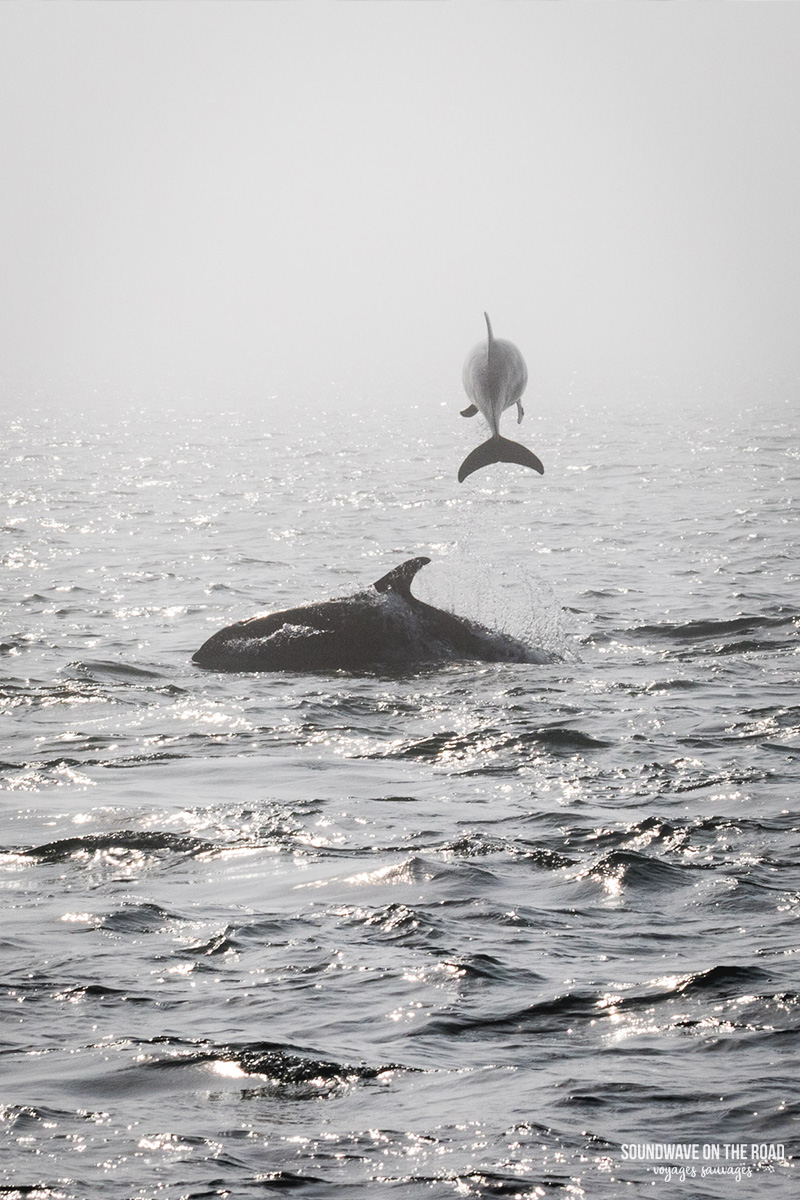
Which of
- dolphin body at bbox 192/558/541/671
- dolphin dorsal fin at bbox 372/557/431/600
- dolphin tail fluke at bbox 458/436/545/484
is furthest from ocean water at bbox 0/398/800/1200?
dolphin tail fluke at bbox 458/436/545/484

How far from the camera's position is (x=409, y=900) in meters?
8.98

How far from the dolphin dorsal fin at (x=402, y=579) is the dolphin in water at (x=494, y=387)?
1.75 meters

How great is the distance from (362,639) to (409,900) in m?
7.39

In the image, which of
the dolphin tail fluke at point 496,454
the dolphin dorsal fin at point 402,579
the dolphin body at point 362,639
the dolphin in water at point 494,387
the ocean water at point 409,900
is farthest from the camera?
the dolphin dorsal fin at point 402,579

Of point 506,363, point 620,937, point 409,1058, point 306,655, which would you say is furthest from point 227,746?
point 409,1058

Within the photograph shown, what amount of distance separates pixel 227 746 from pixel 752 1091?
7456mm

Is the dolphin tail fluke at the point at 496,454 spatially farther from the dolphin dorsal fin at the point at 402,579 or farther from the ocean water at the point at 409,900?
the ocean water at the point at 409,900

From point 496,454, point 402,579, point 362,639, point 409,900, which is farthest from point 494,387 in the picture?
point 409,900

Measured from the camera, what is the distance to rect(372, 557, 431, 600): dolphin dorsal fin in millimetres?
16375

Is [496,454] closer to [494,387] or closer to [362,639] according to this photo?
[494,387]

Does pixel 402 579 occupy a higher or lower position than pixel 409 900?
higher

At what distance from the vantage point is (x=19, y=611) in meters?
20.0

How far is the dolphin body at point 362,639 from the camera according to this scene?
53.2 feet

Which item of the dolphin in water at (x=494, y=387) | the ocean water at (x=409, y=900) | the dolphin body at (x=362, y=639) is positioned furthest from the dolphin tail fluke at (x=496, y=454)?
the ocean water at (x=409, y=900)
